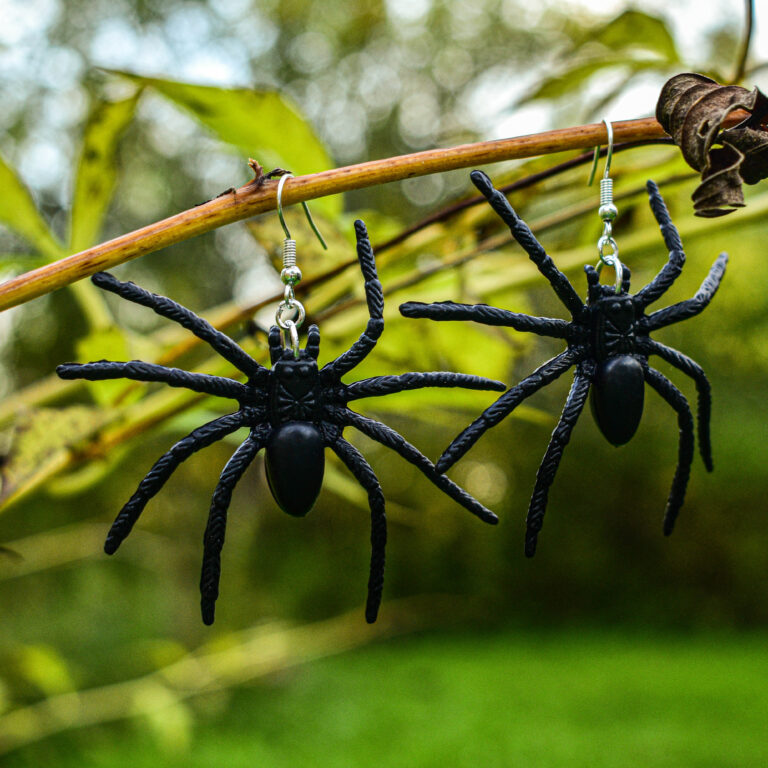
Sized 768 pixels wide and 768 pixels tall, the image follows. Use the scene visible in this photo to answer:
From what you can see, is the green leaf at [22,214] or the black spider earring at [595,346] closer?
the black spider earring at [595,346]

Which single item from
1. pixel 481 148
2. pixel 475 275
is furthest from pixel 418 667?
pixel 481 148

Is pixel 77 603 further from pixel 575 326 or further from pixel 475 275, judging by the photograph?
pixel 575 326

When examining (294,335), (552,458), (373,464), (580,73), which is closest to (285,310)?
(294,335)

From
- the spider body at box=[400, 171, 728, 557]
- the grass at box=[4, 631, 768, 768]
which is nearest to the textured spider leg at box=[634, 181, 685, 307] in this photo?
the spider body at box=[400, 171, 728, 557]

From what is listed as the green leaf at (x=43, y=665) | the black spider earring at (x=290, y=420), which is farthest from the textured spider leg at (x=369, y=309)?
the green leaf at (x=43, y=665)

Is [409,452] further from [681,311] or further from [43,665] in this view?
[43,665]

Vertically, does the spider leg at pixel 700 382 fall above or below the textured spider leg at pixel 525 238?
below

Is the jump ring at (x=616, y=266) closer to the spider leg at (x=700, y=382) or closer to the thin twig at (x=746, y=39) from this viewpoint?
the spider leg at (x=700, y=382)
